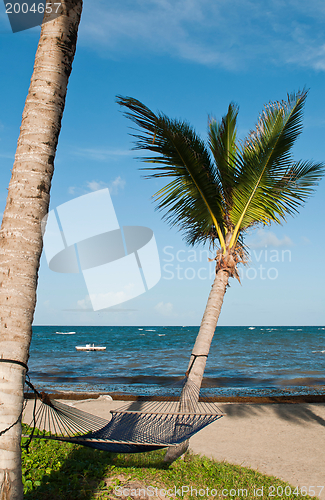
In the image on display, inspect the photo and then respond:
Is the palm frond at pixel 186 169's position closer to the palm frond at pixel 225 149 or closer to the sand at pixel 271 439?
the palm frond at pixel 225 149

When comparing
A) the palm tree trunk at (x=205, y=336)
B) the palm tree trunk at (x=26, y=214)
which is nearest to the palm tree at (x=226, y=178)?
the palm tree trunk at (x=205, y=336)

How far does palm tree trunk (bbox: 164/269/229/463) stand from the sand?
57.8 inches

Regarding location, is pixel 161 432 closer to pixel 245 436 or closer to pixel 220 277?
pixel 220 277

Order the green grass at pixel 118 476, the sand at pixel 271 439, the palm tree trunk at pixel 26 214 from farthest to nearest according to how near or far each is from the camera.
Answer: the sand at pixel 271 439 < the green grass at pixel 118 476 < the palm tree trunk at pixel 26 214

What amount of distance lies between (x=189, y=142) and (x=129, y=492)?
157 inches

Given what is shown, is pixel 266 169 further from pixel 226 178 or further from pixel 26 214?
pixel 26 214

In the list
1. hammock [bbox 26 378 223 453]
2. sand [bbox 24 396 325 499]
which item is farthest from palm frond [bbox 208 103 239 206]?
sand [bbox 24 396 325 499]

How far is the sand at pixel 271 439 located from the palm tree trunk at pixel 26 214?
3.83 metres

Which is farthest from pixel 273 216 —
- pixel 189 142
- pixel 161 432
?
pixel 161 432

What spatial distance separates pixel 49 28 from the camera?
209 centimetres

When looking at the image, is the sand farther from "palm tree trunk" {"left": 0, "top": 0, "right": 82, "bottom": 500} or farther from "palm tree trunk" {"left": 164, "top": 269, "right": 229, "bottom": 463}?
"palm tree trunk" {"left": 0, "top": 0, "right": 82, "bottom": 500}

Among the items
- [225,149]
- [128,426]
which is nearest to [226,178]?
[225,149]

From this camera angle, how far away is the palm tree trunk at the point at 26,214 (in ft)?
5.51

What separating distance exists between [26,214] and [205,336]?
3.18m
